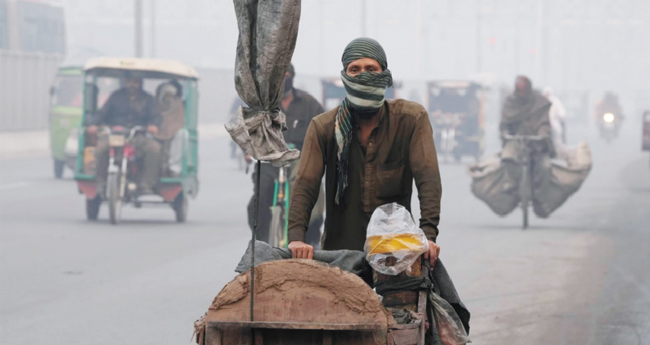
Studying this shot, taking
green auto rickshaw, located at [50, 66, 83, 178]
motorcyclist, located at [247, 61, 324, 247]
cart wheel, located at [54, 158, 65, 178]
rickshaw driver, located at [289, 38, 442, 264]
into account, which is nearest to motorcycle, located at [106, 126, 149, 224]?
motorcyclist, located at [247, 61, 324, 247]

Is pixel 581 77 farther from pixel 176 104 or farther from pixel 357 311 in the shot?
pixel 357 311

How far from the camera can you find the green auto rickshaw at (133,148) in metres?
15.2

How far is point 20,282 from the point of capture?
10.3 m

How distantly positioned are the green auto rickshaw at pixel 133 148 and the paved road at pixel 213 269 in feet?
1.26

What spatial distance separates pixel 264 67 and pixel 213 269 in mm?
6981

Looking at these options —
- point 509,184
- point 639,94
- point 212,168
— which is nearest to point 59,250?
point 509,184

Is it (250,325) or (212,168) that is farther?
(212,168)

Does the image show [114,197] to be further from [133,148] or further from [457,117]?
[457,117]

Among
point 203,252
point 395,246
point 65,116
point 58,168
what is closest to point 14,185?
point 58,168

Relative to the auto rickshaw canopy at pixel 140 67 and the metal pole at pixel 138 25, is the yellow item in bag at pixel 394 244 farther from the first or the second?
the metal pole at pixel 138 25

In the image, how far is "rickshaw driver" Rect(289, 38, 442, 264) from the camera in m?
5.02

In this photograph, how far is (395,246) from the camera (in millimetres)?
4629

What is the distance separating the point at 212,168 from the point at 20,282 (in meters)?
17.7

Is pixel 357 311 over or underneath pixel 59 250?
over
